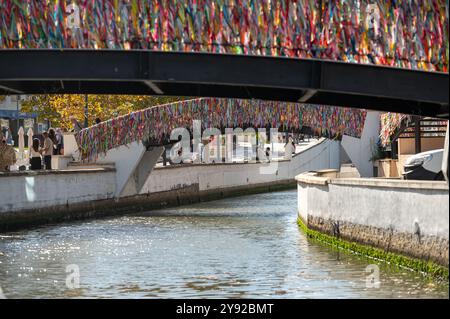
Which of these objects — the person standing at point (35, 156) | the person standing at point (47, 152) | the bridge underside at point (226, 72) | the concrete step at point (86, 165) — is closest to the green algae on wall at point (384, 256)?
the bridge underside at point (226, 72)

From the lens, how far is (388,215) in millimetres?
31328

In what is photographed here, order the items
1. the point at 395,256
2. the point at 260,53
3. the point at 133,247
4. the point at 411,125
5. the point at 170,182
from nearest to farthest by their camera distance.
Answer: the point at 260,53, the point at 395,256, the point at 133,247, the point at 411,125, the point at 170,182

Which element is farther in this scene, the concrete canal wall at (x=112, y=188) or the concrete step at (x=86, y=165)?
the concrete step at (x=86, y=165)

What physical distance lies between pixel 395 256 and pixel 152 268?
17.9 ft

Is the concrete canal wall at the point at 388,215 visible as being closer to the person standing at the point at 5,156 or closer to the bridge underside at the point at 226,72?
the bridge underside at the point at 226,72

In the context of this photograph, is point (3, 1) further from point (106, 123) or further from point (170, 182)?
point (170, 182)

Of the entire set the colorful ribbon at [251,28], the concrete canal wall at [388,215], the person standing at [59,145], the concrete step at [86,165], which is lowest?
the concrete canal wall at [388,215]

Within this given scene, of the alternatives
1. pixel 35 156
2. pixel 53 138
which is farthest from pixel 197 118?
pixel 35 156

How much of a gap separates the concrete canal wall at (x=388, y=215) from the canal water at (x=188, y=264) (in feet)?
1.64

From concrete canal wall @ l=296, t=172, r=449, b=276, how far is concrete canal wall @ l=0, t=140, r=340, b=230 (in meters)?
9.32

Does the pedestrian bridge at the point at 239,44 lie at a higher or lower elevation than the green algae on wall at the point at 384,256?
higher

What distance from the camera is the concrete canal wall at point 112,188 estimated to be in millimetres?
44938

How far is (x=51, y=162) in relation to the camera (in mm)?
51812

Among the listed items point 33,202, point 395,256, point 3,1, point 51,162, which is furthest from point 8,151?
point 3,1
